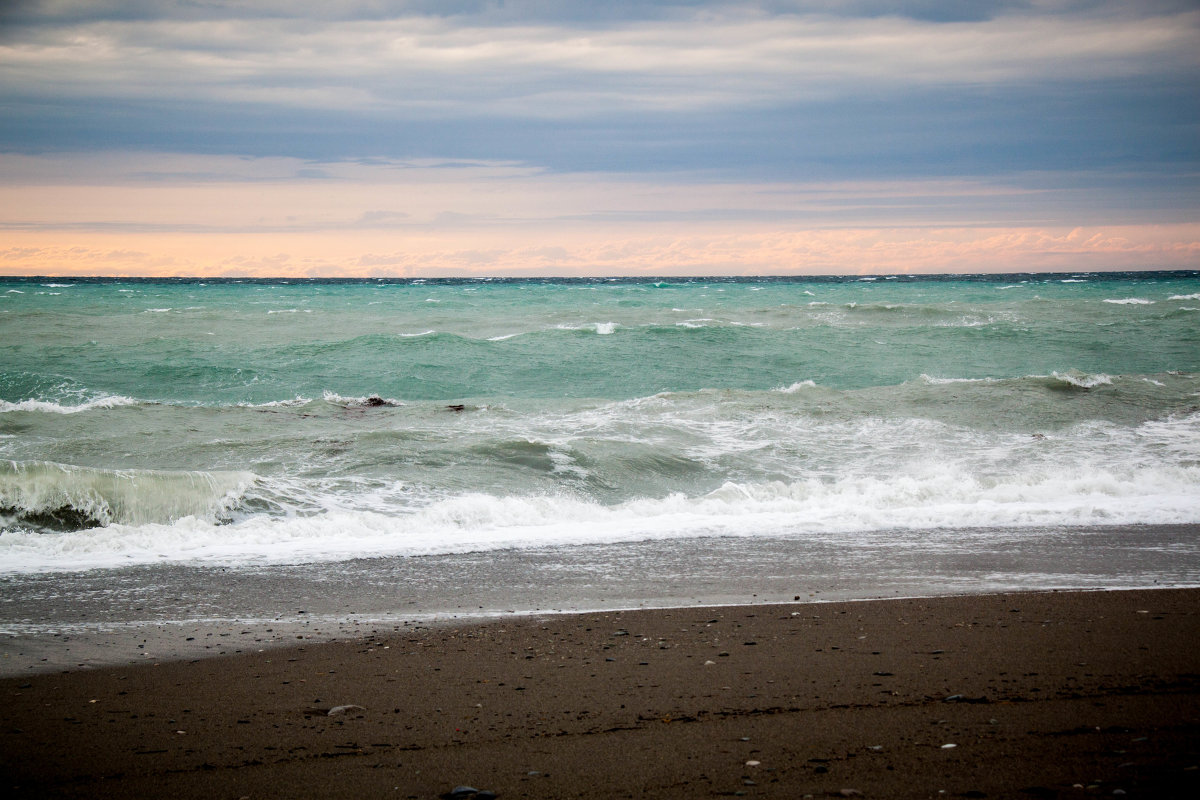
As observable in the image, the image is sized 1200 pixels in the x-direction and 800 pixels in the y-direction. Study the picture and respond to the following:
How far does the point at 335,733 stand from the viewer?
3.54m

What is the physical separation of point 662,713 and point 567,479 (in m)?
7.05

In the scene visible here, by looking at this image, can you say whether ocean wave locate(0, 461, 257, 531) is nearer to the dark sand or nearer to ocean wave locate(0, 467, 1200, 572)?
ocean wave locate(0, 467, 1200, 572)

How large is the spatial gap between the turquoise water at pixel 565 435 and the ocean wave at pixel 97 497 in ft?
0.09

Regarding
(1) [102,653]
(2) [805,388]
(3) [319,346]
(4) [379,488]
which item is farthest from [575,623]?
(3) [319,346]

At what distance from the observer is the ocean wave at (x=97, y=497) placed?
8406mm

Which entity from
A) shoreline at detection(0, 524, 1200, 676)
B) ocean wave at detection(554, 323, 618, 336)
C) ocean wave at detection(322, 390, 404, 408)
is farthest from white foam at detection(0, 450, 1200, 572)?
ocean wave at detection(554, 323, 618, 336)

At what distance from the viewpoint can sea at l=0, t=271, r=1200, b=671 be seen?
6.36 meters

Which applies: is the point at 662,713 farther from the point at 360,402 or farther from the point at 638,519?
the point at 360,402

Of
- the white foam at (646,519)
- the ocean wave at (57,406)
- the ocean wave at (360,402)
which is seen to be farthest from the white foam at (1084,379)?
the ocean wave at (57,406)

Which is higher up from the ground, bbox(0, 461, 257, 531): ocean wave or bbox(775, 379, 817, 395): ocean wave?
bbox(775, 379, 817, 395): ocean wave

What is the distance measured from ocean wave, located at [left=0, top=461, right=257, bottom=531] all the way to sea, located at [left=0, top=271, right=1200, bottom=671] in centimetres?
3

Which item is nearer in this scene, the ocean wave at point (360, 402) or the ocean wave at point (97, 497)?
the ocean wave at point (97, 497)

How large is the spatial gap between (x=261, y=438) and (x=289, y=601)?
7369 mm

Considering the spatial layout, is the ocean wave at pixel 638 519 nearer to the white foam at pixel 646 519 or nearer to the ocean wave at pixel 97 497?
the white foam at pixel 646 519
